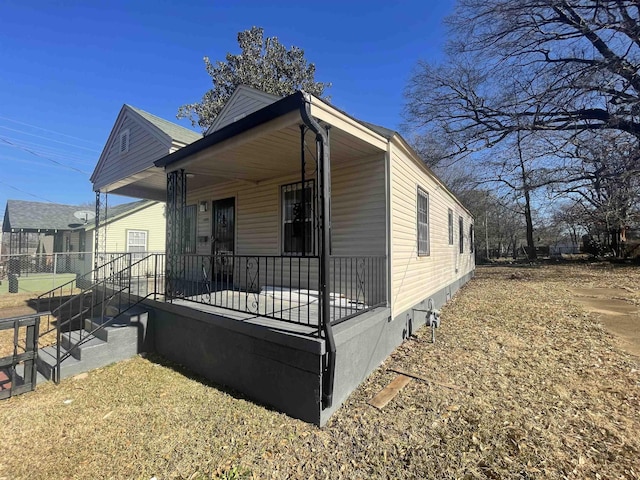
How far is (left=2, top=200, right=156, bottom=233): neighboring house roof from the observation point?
16.5 meters

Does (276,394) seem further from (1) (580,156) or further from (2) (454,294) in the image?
(1) (580,156)

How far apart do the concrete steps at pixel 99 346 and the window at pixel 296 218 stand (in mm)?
2899

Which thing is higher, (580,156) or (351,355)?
(580,156)

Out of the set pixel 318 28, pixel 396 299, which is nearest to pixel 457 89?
pixel 318 28

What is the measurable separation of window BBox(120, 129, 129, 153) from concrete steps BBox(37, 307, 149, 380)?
15.6 ft

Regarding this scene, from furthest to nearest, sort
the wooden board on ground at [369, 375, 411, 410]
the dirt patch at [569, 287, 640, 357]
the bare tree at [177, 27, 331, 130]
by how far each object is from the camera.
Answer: the bare tree at [177, 27, 331, 130], the dirt patch at [569, 287, 640, 357], the wooden board on ground at [369, 375, 411, 410]

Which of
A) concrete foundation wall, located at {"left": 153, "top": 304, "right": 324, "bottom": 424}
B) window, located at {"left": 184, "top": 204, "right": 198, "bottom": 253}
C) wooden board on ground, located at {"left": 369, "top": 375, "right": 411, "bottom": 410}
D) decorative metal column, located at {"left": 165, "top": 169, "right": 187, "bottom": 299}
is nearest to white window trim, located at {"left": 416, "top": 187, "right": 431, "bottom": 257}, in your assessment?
wooden board on ground, located at {"left": 369, "top": 375, "right": 411, "bottom": 410}

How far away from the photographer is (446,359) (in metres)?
4.67

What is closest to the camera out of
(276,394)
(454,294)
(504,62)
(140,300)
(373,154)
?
(276,394)

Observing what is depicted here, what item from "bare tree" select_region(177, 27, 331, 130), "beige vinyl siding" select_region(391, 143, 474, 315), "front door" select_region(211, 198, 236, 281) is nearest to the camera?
"beige vinyl siding" select_region(391, 143, 474, 315)

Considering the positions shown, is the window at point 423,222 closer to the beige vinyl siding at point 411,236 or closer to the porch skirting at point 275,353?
the beige vinyl siding at point 411,236

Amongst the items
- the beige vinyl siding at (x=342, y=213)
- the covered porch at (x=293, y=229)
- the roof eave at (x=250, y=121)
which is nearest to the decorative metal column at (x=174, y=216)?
the covered porch at (x=293, y=229)

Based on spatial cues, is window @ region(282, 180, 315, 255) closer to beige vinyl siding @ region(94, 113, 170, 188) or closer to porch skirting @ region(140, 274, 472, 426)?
porch skirting @ region(140, 274, 472, 426)

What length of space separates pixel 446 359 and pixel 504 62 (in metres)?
15.6
